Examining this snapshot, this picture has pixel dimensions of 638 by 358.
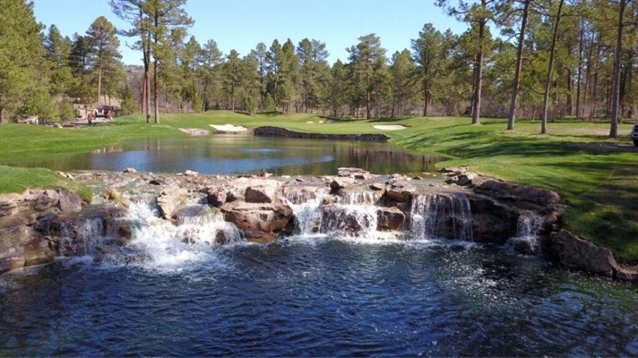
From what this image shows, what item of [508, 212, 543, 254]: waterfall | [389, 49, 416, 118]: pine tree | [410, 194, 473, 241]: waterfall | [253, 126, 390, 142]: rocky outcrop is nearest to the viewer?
[508, 212, 543, 254]: waterfall

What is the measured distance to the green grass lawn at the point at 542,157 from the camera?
16047 millimetres

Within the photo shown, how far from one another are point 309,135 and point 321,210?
1766 inches

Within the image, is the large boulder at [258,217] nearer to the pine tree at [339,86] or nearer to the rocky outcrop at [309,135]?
the rocky outcrop at [309,135]

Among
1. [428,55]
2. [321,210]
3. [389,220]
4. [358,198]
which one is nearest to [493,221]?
[389,220]

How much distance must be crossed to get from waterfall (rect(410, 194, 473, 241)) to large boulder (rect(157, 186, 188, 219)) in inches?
375

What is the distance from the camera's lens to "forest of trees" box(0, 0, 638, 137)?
132 feet

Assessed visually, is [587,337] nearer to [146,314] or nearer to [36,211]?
[146,314]

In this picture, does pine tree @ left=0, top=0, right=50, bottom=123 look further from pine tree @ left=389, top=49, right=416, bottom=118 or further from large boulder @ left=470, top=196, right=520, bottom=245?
pine tree @ left=389, top=49, right=416, bottom=118

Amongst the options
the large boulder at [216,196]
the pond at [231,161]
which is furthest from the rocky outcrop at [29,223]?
the pond at [231,161]

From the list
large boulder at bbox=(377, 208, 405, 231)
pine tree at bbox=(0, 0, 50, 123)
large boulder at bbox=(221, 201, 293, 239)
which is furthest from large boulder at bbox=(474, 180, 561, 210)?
pine tree at bbox=(0, 0, 50, 123)

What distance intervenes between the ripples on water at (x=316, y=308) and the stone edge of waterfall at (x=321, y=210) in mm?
1198

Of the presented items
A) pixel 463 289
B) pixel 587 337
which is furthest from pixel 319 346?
pixel 587 337

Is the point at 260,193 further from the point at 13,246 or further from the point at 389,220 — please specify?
the point at 13,246

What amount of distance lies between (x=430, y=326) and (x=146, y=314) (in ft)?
21.6
